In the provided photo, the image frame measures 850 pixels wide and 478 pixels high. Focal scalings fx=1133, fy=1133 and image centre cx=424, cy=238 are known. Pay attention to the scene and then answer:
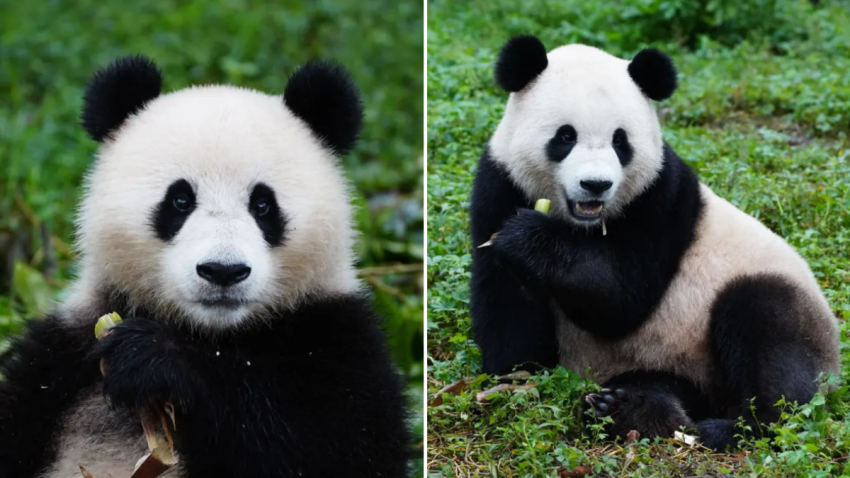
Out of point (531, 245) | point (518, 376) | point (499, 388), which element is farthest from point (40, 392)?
point (531, 245)

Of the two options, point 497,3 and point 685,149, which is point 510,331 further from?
point 497,3

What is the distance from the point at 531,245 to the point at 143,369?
4.23 ft

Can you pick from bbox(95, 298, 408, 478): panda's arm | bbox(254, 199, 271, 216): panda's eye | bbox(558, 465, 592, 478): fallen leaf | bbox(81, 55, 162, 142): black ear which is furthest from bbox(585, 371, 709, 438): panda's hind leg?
bbox(81, 55, 162, 142): black ear

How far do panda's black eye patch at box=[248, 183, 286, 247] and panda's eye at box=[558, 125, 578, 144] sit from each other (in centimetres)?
93

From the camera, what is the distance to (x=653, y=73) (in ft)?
11.4

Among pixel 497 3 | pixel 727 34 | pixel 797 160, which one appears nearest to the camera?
pixel 797 160

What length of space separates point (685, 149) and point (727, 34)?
2.18 meters

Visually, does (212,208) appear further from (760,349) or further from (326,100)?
(760,349)

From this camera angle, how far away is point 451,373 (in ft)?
11.6

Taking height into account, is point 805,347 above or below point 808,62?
below

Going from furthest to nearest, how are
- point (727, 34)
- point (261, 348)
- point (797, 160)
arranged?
point (727, 34) → point (797, 160) → point (261, 348)

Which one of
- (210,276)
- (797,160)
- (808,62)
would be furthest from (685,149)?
(210,276)

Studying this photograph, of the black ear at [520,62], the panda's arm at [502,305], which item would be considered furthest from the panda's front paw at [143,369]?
the black ear at [520,62]

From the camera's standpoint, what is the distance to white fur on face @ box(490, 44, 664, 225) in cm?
332
